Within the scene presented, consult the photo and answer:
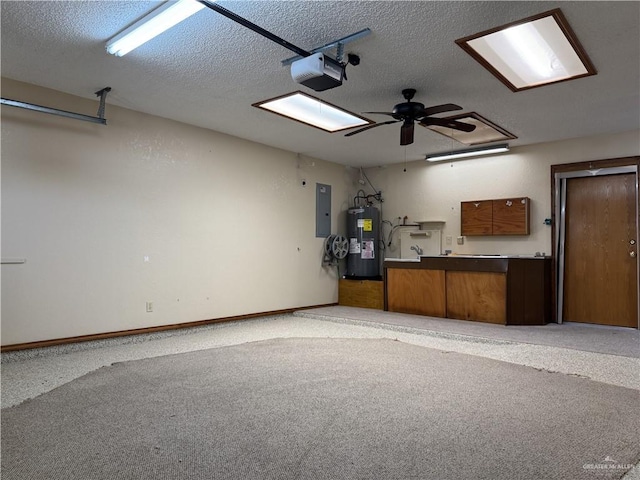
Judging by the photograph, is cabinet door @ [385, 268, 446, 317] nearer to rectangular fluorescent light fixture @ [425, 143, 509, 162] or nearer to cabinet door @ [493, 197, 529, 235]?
cabinet door @ [493, 197, 529, 235]

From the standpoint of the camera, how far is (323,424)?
2.59 meters

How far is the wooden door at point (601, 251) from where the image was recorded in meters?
5.71

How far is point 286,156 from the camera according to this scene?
7.03m

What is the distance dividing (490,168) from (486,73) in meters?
3.16

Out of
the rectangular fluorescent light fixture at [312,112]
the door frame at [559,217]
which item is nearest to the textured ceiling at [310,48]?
the rectangular fluorescent light fixture at [312,112]

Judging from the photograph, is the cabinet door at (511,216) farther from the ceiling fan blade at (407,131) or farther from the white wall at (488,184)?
the ceiling fan blade at (407,131)

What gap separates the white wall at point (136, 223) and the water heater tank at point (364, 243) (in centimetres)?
105

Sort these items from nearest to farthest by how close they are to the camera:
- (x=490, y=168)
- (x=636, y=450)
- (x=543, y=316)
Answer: (x=636, y=450) → (x=543, y=316) → (x=490, y=168)

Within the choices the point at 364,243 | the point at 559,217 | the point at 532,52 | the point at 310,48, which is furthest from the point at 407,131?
the point at 364,243

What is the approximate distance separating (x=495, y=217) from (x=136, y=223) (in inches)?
204

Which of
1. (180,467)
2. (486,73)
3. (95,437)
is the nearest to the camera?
(180,467)

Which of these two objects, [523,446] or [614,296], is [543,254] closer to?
[614,296]

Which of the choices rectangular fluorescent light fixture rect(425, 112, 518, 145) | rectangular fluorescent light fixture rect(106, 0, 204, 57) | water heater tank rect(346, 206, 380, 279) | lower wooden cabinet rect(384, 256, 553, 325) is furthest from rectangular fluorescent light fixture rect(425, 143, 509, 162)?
rectangular fluorescent light fixture rect(106, 0, 204, 57)

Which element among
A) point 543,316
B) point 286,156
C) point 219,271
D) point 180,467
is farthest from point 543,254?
point 180,467
